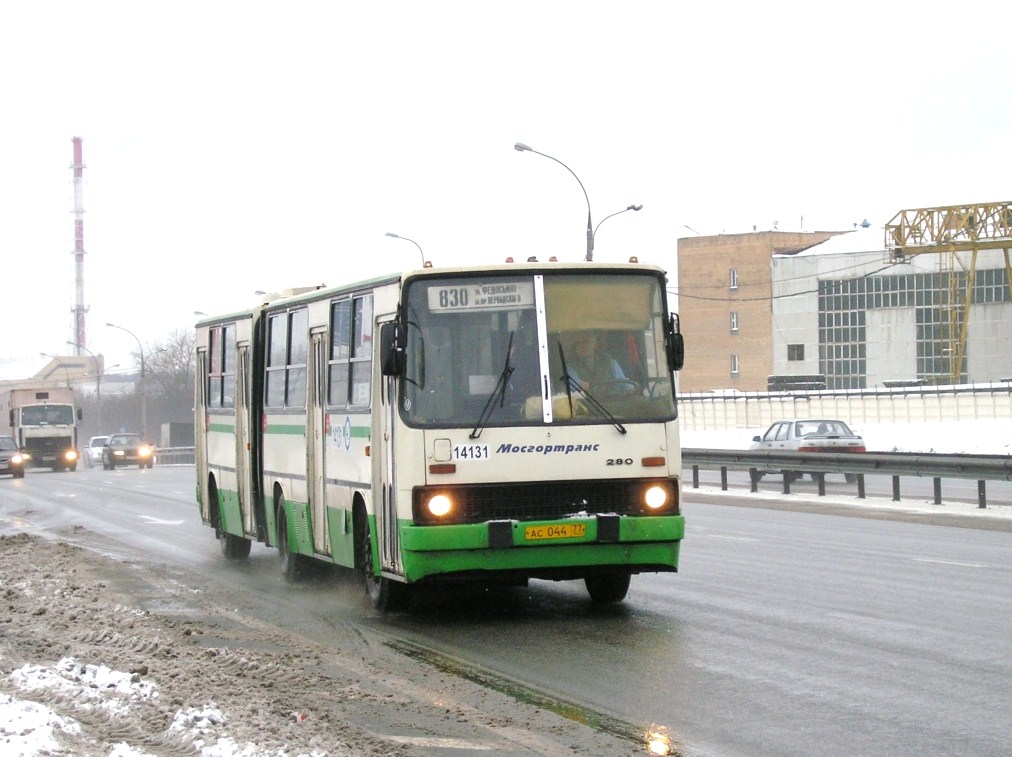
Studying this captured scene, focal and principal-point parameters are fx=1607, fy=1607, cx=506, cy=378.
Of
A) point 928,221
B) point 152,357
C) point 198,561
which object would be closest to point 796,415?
point 928,221

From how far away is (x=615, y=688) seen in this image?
9.01 meters

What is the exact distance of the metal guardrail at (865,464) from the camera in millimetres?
24606

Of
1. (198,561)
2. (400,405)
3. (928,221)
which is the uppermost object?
(928,221)

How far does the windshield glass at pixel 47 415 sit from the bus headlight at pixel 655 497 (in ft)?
188

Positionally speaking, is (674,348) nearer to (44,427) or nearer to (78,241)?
(44,427)

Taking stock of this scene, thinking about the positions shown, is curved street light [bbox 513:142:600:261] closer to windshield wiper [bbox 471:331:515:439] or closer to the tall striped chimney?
windshield wiper [bbox 471:331:515:439]

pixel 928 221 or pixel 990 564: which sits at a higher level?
pixel 928 221

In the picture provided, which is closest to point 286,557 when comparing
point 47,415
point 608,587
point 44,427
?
point 608,587

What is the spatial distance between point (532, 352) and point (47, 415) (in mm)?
57794

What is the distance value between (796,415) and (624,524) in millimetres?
58211

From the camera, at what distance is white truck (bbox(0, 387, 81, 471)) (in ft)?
216

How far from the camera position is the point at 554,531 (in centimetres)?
1163

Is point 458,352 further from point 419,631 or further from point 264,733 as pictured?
point 264,733

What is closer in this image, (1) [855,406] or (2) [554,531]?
(2) [554,531]
